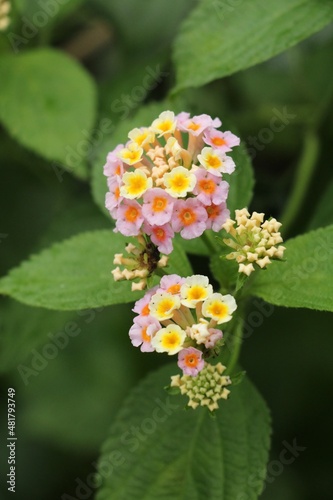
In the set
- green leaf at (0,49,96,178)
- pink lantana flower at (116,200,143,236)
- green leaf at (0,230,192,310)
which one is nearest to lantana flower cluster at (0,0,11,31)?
green leaf at (0,49,96,178)

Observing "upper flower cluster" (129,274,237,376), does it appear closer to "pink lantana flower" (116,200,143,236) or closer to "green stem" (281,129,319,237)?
"pink lantana flower" (116,200,143,236)

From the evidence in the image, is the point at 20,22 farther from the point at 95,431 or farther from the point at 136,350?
the point at 95,431

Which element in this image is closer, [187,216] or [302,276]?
[187,216]

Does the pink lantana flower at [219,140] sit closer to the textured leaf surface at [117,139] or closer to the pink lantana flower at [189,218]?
the pink lantana flower at [189,218]

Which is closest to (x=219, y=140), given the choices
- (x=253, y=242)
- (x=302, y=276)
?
(x=253, y=242)

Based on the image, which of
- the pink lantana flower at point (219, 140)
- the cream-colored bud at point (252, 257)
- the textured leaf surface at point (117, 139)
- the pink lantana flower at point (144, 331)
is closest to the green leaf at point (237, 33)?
the textured leaf surface at point (117, 139)

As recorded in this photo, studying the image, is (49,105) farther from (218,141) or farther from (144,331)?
(144,331)
